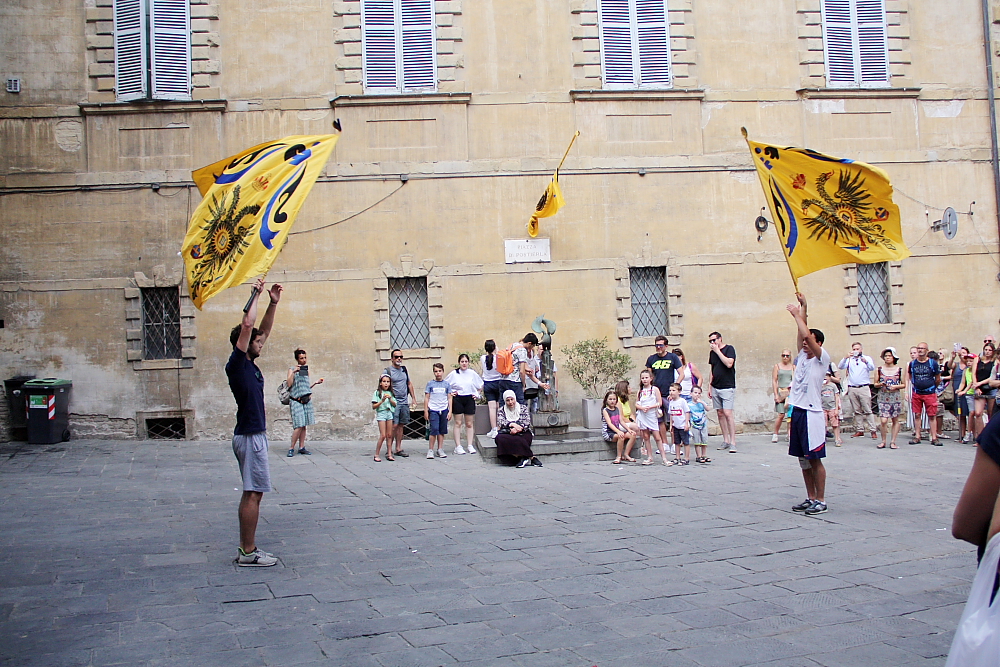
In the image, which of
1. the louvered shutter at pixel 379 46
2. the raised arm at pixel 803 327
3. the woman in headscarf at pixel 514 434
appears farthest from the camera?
the louvered shutter at pixel 379 46

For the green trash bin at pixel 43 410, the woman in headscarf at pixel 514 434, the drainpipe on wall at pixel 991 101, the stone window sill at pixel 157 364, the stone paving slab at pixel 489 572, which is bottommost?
the stone paving slab at pixel 489 572

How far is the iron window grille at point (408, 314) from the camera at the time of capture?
53.2ft

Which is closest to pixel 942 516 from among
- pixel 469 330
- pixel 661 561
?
pixel 661 561

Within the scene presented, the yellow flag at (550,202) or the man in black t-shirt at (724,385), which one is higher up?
the yellow flag at (550,202)

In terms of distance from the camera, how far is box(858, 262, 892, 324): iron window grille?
17188 mm

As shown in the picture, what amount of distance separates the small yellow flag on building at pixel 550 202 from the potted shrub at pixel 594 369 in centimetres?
226

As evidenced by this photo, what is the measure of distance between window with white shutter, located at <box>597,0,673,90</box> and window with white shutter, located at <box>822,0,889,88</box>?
10.4 feet

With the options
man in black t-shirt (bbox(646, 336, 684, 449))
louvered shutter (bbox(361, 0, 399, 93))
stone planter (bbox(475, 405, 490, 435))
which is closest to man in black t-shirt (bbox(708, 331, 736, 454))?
man in black t-shirt (bbox(646, 336, 684, 449))

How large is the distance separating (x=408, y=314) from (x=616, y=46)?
624 cm

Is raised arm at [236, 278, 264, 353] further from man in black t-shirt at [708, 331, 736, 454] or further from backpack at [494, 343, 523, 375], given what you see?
Result: man in black t-shirt at [708, 331, 736, 454]

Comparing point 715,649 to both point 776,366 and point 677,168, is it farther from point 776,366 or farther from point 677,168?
point 677,168

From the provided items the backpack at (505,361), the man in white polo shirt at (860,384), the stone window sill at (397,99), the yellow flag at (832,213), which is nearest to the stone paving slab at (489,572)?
the yellow flag at (832,213)

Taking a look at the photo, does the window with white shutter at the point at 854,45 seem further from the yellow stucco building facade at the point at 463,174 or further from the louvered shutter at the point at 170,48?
the louvered shutter at the point at 170,48

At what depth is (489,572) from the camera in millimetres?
6691
